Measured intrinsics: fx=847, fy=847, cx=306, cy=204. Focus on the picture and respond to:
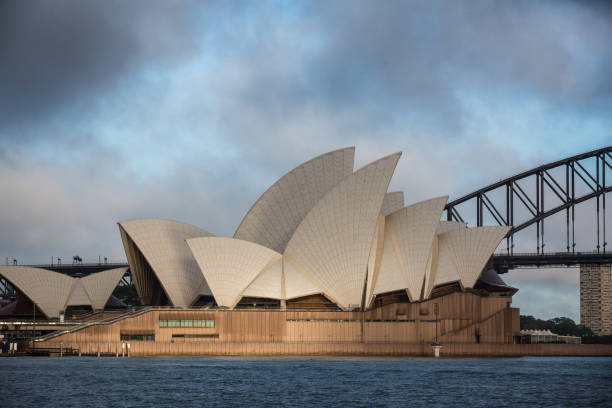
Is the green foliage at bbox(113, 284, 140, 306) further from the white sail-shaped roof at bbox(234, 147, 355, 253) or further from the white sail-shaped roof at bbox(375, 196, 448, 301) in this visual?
the white sail-shaped roof at bbox(375, 196, 448, 301)

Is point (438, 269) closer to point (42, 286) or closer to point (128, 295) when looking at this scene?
point (42, 286)

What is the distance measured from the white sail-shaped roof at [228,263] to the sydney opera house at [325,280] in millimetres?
102

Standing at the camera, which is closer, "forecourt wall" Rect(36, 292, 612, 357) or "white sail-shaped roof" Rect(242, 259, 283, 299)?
"forecourt wall" Rect(36, 292, 612, 357)

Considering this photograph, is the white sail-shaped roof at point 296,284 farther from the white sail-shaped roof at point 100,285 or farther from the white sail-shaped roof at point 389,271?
the white sail-shaped roof at point 100,285

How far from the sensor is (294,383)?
56062mm

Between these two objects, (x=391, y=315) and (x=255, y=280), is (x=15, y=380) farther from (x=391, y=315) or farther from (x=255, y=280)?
(x=391, y=315)

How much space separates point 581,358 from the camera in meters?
94.9

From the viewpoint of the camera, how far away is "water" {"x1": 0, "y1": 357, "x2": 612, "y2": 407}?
47.3 m

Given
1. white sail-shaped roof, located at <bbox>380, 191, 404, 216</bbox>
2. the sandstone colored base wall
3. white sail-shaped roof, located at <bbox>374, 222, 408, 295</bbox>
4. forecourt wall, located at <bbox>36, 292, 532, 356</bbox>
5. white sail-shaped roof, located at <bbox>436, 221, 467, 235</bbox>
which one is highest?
white sail-shaped roof, located at <bbox>380, 191, 404, 216</bbox>

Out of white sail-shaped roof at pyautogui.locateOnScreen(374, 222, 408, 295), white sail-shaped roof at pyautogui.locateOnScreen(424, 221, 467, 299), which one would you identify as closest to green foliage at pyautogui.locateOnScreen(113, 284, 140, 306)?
white sail-shaped roof at pyautogui.locateOnScreen(374, 222, 408, 295)

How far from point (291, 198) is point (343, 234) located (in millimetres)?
8970

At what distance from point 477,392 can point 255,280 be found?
124ft

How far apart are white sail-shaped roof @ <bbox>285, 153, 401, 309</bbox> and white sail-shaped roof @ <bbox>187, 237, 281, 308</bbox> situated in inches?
142

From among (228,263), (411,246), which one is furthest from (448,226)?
(228,263)
